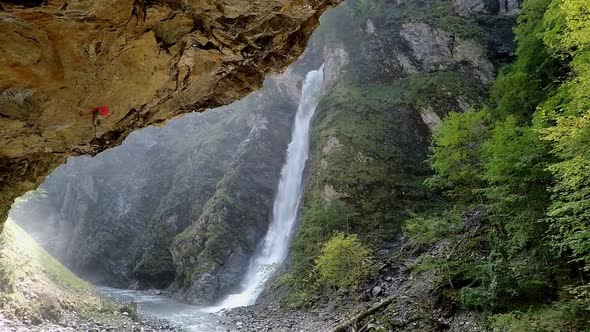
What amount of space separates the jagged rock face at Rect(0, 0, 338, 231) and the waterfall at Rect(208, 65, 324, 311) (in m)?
17.3

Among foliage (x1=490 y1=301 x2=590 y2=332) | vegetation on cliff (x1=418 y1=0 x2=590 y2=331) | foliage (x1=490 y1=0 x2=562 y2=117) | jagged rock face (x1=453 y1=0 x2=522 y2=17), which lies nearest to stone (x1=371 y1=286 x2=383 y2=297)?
vegetation on cliff (x1=418 y1=0 x2=590 y2=331)

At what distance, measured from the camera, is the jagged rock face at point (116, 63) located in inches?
201

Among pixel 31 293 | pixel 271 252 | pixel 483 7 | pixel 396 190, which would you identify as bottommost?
pixel 271 252

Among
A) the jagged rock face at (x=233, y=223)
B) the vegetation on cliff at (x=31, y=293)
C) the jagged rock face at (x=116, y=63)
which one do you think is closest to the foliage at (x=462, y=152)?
the jagged rock face at (x=116, y=63)

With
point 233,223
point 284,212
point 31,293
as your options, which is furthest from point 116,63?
point 233,223

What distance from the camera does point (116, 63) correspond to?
642 cm

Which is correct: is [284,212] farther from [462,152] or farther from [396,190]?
[462,152]

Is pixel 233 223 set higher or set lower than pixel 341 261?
lower

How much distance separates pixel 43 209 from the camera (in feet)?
206

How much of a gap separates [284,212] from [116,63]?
3057 cm

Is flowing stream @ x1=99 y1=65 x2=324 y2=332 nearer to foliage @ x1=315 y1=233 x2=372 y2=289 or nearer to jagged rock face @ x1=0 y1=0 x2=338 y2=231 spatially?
foliage @ x1=315 y1=233 x2=372 y2=289

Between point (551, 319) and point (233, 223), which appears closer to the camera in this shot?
point (551, 319)

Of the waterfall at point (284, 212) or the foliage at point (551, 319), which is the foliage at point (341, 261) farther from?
the waterfall at point (284, 212)

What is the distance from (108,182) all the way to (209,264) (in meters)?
36.1
